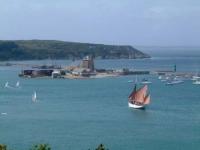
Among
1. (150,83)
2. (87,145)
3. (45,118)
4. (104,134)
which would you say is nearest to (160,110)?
(45,118)

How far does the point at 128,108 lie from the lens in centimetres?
2531

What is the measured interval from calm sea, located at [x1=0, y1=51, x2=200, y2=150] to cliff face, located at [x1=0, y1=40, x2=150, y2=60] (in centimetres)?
3561

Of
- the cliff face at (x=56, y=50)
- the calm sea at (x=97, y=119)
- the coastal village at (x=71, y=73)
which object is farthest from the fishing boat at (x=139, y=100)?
the cliff face at (x=56, y=50)

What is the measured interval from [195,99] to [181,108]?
3946mm

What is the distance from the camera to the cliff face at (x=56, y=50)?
70.5 metres

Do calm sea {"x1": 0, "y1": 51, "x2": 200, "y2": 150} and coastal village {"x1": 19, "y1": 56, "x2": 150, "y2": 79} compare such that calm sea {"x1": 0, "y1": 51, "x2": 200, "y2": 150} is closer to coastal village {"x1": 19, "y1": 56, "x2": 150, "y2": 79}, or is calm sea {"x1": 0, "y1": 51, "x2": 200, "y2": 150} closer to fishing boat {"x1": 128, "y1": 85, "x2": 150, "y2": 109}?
fishing boat {"x1": 128, "y1": 85, "x2": 150, "y2": 109}

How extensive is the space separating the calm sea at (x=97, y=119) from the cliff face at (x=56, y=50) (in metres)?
35.6

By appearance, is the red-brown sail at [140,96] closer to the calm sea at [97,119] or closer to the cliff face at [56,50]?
the calm sea at [97,119]

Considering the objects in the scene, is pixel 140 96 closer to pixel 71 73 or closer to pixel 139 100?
pixel 139 100

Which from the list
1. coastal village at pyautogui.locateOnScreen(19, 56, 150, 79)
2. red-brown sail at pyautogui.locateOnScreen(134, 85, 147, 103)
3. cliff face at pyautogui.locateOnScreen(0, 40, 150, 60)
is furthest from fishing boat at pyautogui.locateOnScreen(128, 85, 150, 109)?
cliff face at pyautogui.locateOnScreen(0, 40, 150, 60)

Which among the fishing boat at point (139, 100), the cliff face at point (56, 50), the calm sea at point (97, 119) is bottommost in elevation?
the calm sea at point (97, 119)

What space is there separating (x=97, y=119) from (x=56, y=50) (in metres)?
54.9

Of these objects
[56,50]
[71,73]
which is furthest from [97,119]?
[56,50]

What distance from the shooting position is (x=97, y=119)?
21578 mm
